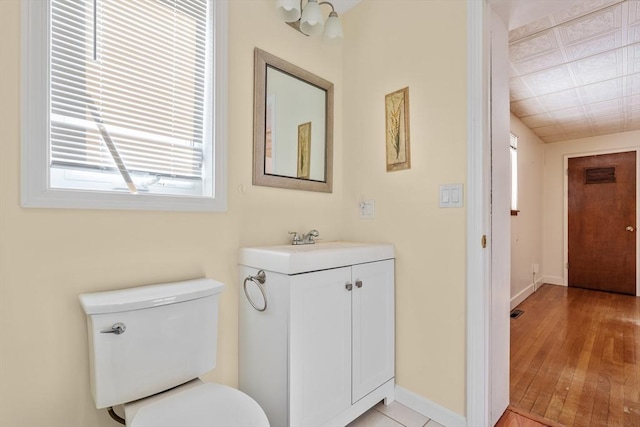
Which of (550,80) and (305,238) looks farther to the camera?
(550,80)

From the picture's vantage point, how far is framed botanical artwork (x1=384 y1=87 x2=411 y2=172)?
174 centimetres

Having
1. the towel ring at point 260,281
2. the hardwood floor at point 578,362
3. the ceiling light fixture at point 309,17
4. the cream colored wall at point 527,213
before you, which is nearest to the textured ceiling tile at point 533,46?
the cream colored wall at point 527,213

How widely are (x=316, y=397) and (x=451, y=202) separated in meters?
1.10

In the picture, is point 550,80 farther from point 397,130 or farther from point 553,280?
point 553,280

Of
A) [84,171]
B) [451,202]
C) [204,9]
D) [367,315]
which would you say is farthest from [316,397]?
[204,9]

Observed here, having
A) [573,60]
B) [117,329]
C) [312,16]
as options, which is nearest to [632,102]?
[573,60]

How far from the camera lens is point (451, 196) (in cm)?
154

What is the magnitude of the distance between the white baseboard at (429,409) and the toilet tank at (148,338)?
1.06 metres

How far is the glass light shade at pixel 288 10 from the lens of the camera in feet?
5.14

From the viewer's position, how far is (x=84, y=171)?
1195mm

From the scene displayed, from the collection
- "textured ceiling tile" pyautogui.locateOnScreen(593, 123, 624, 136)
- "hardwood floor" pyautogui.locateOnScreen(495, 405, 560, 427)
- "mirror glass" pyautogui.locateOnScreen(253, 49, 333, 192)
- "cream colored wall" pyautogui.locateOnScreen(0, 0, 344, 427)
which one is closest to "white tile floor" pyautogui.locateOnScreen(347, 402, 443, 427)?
"hardwood floor" pyautogui.locateOnScreen(495, 405, 560, 427)

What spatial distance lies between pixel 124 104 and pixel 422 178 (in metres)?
1.44

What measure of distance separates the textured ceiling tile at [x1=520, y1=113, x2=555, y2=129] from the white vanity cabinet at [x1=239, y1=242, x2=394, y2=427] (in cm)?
330

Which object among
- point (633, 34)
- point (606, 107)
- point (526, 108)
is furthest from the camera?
point (526, 108)
